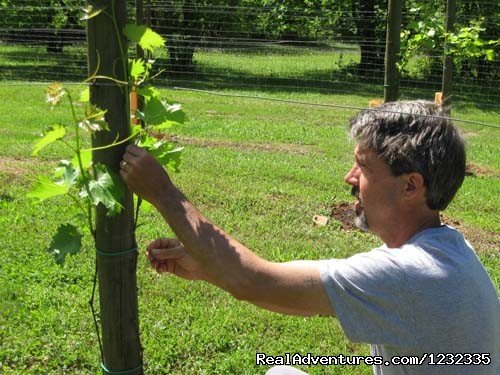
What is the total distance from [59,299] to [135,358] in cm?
230

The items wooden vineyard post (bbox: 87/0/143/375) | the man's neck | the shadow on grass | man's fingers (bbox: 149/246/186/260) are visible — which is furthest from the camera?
the shadow on grass

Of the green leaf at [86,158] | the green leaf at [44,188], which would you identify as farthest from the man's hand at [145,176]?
the green leaf at [44,188]

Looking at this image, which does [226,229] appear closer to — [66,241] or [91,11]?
[66,241]

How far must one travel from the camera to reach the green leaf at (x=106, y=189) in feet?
5.93

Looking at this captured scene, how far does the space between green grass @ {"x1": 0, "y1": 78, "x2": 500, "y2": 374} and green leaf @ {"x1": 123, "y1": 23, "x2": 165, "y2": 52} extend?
0.79 metres

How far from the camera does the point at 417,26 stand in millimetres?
7523

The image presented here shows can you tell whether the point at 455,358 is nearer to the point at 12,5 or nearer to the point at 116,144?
the point at 116,144

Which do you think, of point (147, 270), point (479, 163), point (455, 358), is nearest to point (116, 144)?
point (455, 358)

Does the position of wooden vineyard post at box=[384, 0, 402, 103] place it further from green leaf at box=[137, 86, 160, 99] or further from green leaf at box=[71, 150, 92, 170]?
green leaf at box=[71, 150, 92, 170]

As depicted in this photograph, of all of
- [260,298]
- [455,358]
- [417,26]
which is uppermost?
[417,26]

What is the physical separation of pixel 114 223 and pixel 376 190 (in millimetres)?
785

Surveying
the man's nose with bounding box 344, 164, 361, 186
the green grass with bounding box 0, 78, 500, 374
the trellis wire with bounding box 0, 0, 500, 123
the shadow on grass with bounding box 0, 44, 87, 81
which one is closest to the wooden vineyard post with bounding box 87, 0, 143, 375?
the green grass with bounding box 0, 78, 500, 374

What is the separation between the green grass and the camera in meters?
3.63

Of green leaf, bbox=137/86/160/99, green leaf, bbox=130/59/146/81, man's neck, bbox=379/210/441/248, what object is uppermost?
green leaf, bbox=130/59/146/81
